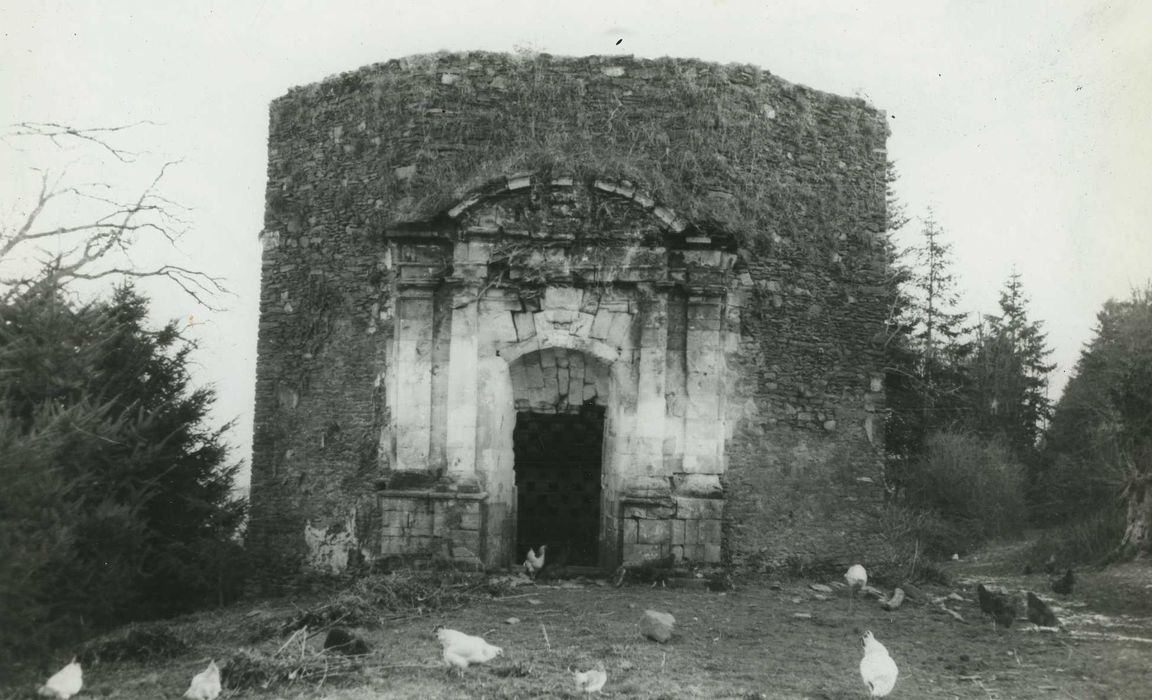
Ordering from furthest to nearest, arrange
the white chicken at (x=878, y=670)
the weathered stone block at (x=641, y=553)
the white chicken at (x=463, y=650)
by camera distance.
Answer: the weathered stone block at (x=641, y=553) < the white chicken at (x=463, y=650) < the white chicken at (x=878, y=670)

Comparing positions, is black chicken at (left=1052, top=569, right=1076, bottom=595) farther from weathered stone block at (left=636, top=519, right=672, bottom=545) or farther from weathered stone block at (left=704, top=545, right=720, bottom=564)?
weathered stone block at (left=636, top=519, right=672, bottom=545)

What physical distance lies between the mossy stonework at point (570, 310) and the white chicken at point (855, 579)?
3.22 feet

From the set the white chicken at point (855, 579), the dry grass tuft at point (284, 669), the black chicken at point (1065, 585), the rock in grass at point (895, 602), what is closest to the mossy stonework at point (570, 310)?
the white chicken at point (855, 579)

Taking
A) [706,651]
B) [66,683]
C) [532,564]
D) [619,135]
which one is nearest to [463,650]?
[706,651]

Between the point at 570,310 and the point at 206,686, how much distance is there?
18.6ft

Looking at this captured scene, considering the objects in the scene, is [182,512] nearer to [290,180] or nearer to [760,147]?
[290,180]

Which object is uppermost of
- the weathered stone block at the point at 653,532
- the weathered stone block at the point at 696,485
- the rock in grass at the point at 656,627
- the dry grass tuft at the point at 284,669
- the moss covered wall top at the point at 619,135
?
the moss covered wall top at the point at 619,135

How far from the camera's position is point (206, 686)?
584cm

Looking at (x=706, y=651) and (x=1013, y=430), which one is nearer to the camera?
(x=706, y=651)

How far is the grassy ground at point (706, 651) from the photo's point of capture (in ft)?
20.4

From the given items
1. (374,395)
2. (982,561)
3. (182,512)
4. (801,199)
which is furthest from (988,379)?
(182,512)

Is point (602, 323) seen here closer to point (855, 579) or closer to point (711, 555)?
point (711, 555)

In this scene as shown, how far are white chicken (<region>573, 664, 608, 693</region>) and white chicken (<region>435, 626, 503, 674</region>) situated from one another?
2.33ft

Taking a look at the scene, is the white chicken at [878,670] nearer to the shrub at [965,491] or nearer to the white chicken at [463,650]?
the white chicken at [463,650]
